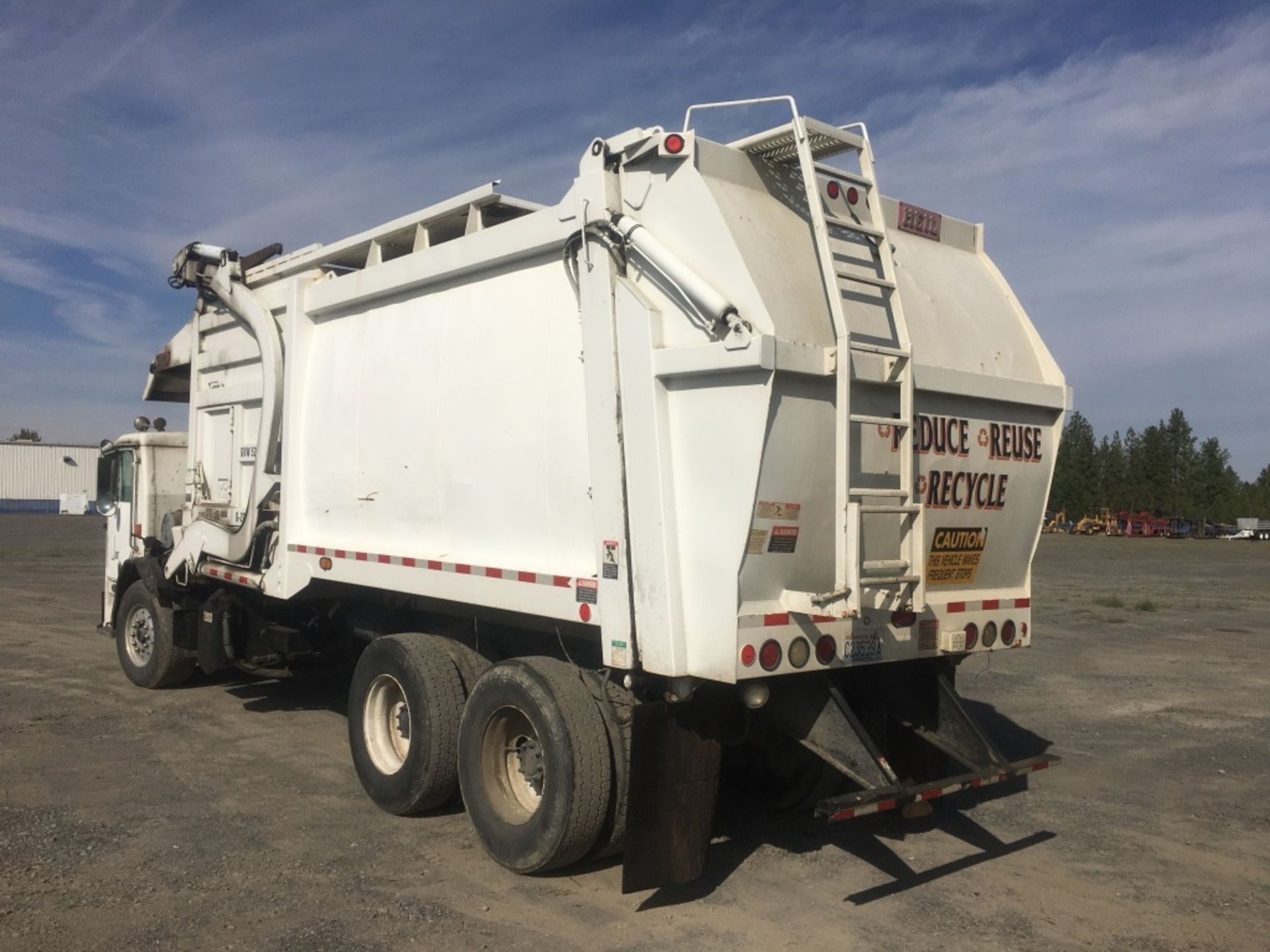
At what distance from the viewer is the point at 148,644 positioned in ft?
34.3

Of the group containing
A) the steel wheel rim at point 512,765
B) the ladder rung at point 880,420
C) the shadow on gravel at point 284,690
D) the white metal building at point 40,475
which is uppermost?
the white metal building at point 40,475

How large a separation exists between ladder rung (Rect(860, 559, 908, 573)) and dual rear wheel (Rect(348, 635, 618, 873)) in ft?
4.78

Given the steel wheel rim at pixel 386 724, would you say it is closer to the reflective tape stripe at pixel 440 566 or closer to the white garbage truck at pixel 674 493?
the white garbage truck at pixel 674 493

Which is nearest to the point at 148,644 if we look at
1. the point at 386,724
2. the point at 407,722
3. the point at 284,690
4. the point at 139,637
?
the point at 139,637

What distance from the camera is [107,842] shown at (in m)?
5.94

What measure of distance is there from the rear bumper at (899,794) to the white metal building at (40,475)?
3181 inches

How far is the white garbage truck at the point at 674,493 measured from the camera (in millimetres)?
4855

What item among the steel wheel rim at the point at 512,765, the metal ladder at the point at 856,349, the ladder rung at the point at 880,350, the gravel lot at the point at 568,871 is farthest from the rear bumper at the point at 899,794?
the ladder rung at the point at 880,350

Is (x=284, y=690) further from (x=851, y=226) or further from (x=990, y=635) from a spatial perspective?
(x=851, y=226)

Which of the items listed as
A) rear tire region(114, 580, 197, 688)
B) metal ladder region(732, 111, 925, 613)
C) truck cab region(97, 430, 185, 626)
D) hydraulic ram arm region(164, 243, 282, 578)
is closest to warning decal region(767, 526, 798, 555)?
metal ladder region(732, 111, 925, 613)

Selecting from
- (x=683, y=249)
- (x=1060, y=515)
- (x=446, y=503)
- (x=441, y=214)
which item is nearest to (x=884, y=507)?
(x=683, y=249)

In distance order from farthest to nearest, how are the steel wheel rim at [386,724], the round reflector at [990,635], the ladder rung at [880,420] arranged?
the steel wheel rim at [386,724], the round reflector at [990,635], the ladder rung at [880,420]

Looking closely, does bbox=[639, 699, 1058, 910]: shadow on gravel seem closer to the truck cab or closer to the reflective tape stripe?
the reflective tape stripe

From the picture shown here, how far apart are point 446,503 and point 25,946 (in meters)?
2.93
